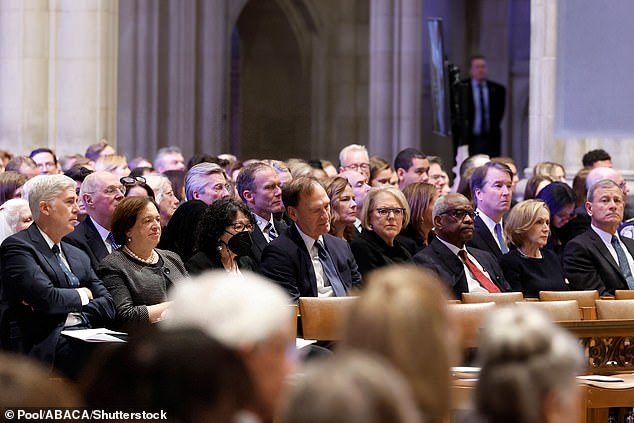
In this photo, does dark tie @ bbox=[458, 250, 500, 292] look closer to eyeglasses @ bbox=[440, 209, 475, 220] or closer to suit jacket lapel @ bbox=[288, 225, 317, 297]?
eyeglasses @ bbox=[440, 209, 475, 220]

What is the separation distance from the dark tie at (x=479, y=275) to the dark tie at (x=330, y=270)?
0.91 m

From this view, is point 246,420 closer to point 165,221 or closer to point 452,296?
point 452,296

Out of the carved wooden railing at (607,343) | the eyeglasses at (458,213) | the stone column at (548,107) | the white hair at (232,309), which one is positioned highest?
the stone column at (548,107)

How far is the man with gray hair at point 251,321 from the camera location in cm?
279

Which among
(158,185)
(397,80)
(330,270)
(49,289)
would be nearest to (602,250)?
(330,270)

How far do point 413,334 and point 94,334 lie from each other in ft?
12.4

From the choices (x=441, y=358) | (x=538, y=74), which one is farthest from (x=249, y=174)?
(x=441, y=358)

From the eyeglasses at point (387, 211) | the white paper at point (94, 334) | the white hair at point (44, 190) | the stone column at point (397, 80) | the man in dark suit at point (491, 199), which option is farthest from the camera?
the stone column at point (397, 80)

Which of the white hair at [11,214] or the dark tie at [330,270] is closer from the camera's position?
the white hair at [11,214]

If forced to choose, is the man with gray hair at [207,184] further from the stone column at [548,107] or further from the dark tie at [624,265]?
the stone column at [548,107]

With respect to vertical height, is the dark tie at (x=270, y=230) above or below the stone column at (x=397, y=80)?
below

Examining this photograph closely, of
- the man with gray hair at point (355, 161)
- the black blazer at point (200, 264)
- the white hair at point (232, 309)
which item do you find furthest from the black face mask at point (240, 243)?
the white hair at point (232, 309)

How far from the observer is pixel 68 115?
15156mm

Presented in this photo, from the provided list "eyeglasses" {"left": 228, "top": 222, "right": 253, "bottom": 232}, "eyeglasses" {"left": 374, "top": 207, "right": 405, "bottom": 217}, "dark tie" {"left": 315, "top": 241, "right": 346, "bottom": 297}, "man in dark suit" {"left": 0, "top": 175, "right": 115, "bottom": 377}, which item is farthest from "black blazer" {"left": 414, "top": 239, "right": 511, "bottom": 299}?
"man in dark suit" {"left": 0, "top": 175, "right": 115, "bottom": 377}
